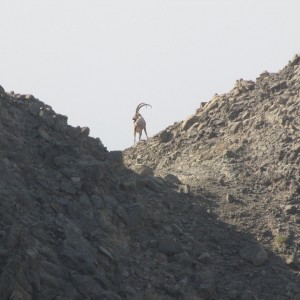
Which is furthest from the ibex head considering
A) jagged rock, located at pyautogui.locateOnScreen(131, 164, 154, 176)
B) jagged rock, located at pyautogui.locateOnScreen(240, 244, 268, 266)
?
jagged rock, located at pyautogui.locateOnScreen(240, 244, 268, 266)

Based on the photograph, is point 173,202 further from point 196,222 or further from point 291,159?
point 291,159

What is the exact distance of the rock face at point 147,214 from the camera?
47.0ft

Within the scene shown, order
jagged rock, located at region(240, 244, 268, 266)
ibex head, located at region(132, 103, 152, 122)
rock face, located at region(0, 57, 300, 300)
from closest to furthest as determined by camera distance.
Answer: rock face, located at region(0, 57, 300, 300)
jagged rock, located at region(240, 244, 268, 266)
ibex head, located at region(132, 103, 152, 122)

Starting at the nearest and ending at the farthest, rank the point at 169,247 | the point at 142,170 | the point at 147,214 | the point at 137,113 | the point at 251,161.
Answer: the point at 169,247, the point at 147,214, the point at 142,170, the point at 251,161, the point at 137,113

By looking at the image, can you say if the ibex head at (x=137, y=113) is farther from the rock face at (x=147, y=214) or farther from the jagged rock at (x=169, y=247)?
the jagged rock at (x=169, y=247)

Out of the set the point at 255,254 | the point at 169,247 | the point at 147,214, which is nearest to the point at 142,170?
the point at 147,214

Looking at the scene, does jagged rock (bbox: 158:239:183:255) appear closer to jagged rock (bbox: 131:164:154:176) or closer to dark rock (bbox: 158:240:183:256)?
dark rock (bbox: 158:240:183:256)

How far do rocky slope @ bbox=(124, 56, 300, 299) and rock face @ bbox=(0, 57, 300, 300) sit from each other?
Result: 37 millimetres

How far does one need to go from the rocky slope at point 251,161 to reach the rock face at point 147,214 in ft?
0.12

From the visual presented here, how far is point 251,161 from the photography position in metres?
21.6

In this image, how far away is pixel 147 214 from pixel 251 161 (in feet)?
16.4

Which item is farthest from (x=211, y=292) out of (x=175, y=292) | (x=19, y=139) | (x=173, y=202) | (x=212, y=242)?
(x=19, y=139)

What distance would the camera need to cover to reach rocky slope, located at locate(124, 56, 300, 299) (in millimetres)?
17719

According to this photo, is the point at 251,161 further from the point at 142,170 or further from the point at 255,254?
the point at 255,254
